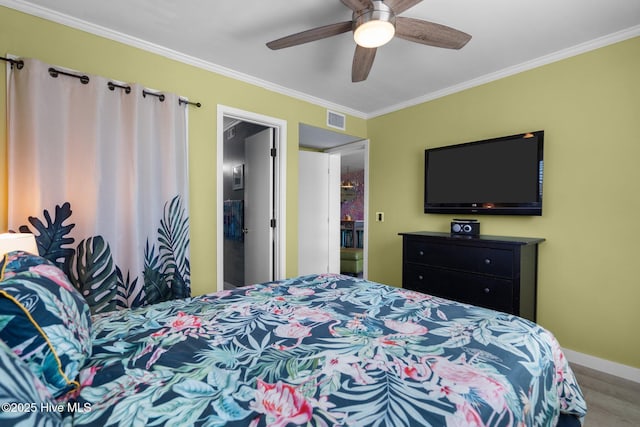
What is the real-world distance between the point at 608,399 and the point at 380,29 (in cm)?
275

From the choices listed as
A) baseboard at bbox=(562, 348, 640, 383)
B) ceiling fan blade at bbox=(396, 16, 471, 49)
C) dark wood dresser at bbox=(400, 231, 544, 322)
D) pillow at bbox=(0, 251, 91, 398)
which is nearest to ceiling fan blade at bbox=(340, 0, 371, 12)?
ceiling fan blade at bbox=(396, 16, 471, 49)

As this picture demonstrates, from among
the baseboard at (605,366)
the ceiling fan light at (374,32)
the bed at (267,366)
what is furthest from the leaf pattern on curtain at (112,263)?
the baseboard at (605,366)

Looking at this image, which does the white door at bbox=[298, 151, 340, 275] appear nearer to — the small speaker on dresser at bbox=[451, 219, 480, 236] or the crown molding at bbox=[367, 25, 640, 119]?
the crown molding at bbox=[367, 25, 640, 119]

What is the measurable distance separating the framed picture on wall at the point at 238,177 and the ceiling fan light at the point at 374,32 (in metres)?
2.75

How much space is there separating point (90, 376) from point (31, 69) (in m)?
2.01

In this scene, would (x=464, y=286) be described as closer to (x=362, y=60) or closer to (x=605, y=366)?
(x=605, y=366)

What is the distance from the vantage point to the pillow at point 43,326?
752 mm

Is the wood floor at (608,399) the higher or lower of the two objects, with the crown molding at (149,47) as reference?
lower

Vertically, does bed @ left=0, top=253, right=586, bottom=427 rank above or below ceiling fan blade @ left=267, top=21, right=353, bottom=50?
below

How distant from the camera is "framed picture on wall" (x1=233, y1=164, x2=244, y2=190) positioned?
412cm

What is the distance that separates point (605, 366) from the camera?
2.25 metres

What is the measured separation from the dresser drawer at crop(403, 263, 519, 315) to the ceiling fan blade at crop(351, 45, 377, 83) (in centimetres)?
182

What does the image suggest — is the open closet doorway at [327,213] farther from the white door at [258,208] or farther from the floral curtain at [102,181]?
the floral curtain at [102,181]

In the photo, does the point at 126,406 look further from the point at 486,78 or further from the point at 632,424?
the point at 486,78
